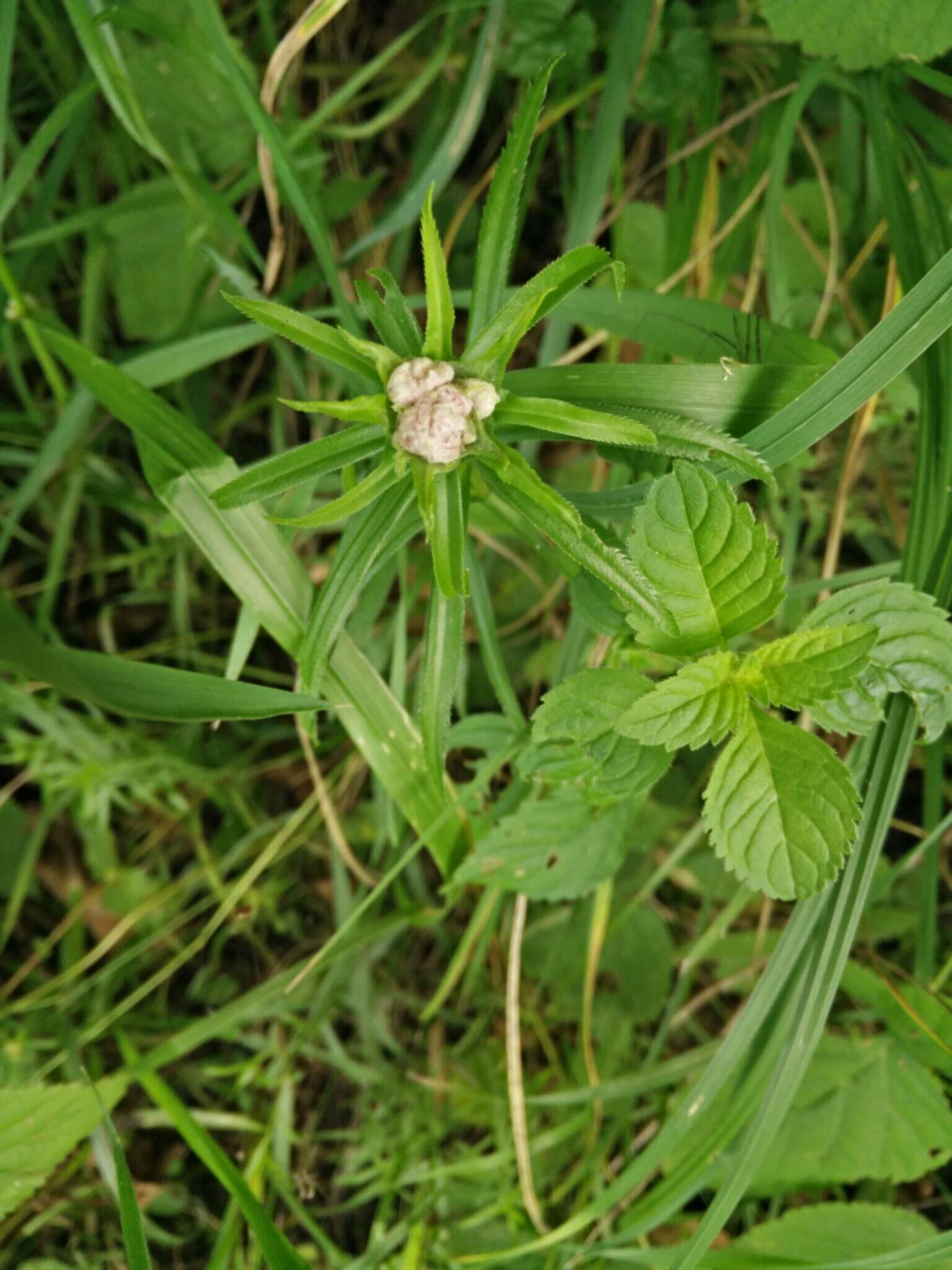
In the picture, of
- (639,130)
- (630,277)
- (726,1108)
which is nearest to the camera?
(726,1108)

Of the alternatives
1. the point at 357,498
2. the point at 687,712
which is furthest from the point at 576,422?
the point at 687,712

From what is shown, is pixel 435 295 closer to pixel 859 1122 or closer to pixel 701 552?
pixel 701 552

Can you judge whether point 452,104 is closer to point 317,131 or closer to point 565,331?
point 317,131

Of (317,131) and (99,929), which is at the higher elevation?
(317,131)

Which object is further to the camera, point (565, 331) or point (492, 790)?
point (492, 790)

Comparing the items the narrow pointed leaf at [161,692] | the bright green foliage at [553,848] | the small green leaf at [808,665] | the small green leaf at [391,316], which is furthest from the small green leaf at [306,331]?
the bright green foliage at [553,848]

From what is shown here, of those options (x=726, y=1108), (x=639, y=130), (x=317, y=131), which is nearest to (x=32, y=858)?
(x=726, y=1108)
